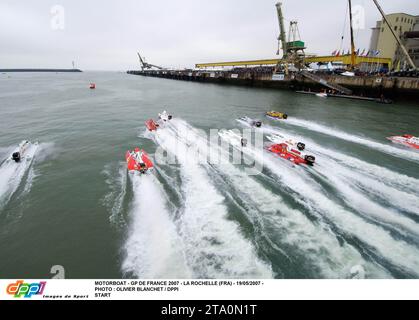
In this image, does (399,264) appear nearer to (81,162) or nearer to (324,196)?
(324,196)

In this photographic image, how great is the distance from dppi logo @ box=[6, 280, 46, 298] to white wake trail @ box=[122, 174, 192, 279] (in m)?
4.54

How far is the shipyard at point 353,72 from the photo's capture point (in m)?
58.6

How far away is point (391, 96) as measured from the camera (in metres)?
57.8

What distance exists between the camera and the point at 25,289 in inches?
239

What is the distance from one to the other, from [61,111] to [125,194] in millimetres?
38054

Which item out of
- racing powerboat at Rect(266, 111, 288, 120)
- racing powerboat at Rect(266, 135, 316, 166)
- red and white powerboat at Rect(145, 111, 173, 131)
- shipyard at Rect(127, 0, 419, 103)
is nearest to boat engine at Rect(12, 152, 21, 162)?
red and white powerboat at Rect(145, 111, 173, 131)

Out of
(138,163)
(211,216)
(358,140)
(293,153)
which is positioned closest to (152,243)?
(211,216)

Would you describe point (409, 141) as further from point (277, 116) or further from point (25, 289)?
point (25, 289)

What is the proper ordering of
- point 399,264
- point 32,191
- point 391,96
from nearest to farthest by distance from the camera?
1. point 399,264
2. point 32,191
3. point 391,96

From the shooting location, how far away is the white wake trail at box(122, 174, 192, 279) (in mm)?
10203

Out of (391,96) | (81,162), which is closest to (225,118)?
(81,162)

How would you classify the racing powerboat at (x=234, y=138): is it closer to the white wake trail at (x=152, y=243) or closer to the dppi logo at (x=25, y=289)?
the white wake trail at (x=152, y=243)

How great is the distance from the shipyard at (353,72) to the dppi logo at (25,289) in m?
66.9

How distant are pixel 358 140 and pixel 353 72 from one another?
199 feet
